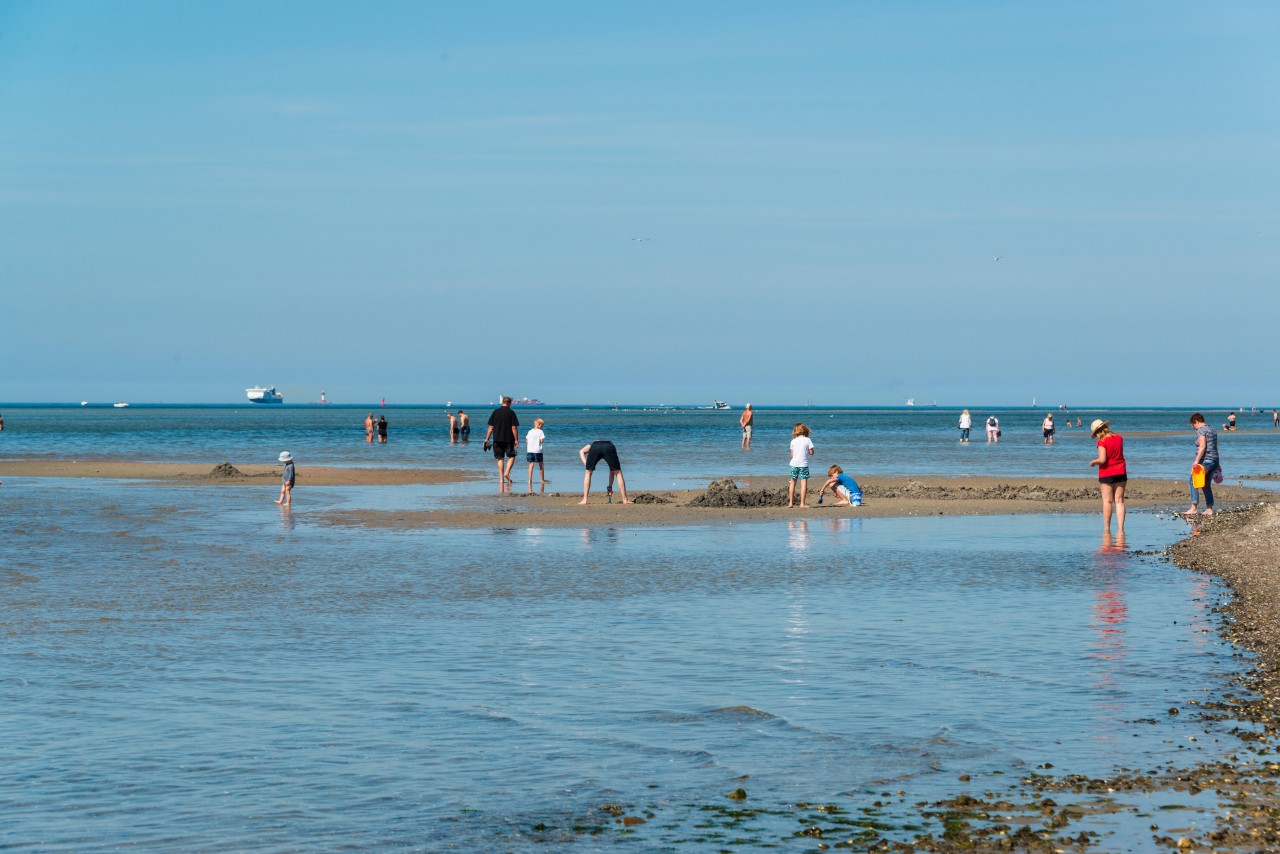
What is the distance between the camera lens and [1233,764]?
303 inches

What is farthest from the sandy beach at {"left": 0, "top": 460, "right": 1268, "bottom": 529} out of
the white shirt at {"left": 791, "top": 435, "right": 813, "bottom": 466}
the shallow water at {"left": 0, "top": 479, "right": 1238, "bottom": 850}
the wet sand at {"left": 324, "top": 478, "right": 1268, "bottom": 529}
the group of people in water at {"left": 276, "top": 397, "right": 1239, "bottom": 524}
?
the shallow water at {"left": 0, "top": 479, "right": 1238, "bottom": 850}

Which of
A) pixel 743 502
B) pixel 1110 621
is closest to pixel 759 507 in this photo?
pixel 743 502

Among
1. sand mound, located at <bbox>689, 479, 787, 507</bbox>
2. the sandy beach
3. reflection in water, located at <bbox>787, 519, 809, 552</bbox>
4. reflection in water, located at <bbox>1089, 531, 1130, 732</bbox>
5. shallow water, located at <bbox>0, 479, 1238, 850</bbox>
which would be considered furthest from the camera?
sand mound, located at <bbox>689, 479, 787, 507</bbox>

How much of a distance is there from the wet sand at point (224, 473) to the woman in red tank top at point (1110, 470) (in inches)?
818

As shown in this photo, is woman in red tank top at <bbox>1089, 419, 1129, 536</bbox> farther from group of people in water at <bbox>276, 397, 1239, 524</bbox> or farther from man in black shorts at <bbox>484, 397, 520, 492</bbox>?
man in black shorts at <bbox>484, 397, 520, 492</bbox>

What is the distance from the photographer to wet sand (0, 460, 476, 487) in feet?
128

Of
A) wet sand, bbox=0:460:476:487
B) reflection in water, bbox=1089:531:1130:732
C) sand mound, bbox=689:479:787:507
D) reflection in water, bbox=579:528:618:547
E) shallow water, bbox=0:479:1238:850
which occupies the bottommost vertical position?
wet sand, bbox=0:460:476:487

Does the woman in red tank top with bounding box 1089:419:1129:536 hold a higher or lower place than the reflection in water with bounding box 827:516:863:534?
higher

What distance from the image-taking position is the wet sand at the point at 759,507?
24969 millimetres

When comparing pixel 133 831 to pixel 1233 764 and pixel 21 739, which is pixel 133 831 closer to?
pixel 21 739

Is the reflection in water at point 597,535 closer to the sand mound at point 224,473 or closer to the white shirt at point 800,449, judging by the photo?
the white shirt at point 800,449

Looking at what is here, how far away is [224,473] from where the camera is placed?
→ 132 ft

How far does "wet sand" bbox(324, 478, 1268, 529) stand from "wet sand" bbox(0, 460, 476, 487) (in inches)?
255

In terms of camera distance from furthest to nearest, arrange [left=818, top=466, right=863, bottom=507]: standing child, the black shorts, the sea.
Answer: [left=818, top=466, right=863, bottom=507]: standing child → the black shorts → the sea
